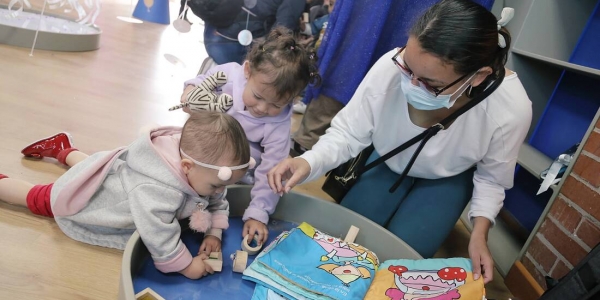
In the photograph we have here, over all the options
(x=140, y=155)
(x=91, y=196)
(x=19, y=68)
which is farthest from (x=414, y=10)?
(x=19, y=68)

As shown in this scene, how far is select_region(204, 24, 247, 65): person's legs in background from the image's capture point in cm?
171

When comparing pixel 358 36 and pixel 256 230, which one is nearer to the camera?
pixel 256 230

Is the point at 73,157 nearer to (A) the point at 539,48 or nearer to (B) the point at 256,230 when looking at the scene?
(B) the point at 256,230

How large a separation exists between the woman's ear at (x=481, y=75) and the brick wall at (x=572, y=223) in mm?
433

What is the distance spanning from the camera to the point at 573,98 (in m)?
1.59

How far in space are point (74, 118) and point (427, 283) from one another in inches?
52.1

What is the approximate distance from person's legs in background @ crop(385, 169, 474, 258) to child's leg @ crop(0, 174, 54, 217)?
92cm

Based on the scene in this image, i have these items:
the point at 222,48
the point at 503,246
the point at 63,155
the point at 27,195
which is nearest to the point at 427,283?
the point at 503,246

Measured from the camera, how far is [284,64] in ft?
3.68

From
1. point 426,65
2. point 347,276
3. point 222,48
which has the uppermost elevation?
point 426,65

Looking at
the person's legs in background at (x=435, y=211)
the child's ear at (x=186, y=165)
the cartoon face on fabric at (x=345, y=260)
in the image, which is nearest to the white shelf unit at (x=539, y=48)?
the person's legs in background at (x=435, y=211)

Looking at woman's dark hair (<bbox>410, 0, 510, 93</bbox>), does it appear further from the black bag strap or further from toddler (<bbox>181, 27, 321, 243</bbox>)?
toddler (<bbox>181, 27, 321, 243</bbox>)

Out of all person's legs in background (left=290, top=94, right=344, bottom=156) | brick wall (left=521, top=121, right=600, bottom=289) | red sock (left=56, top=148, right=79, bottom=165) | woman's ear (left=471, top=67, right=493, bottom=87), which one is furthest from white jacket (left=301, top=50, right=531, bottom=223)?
red sock (left=56, top=148, right=79, bottom=165)

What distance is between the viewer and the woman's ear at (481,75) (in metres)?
0.89
